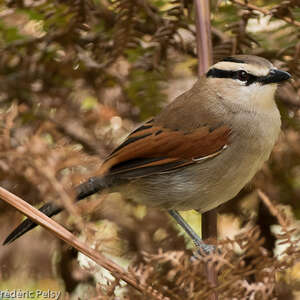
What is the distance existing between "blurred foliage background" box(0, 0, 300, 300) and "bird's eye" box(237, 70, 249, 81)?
0.45ft

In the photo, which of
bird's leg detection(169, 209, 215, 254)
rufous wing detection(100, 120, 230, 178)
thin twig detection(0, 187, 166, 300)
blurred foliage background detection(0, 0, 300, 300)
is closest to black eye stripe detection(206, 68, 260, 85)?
blurred foliage background detection(0, 0, 300, 300)

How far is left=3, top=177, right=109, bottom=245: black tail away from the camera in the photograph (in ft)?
7.60

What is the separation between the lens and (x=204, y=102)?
290 cm

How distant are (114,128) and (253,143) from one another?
82cm

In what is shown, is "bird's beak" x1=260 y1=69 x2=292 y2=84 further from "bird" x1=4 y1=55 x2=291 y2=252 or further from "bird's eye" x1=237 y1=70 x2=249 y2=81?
"bird's eye" x1=237 y1=70 x2=249 y2=81

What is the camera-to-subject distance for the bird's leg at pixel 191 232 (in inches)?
106

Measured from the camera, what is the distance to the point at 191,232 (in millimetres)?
2770

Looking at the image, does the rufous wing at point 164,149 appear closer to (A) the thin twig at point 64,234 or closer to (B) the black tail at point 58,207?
(B) the black tail at point 58,207

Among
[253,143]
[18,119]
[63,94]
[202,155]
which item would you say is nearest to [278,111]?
[253,143]

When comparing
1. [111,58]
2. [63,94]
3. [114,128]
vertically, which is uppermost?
[111,58]

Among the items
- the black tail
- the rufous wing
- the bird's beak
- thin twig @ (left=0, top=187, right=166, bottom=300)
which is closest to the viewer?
thin twig @ (left=0, top=187, right=166, bottom=300)

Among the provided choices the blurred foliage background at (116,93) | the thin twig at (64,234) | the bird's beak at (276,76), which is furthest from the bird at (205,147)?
the thin twig at (64,234)

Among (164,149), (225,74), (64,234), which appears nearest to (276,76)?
(225,74)

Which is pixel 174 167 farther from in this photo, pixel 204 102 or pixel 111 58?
pixel 111 58
